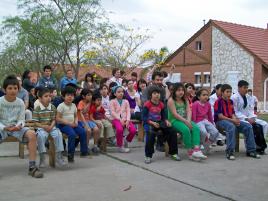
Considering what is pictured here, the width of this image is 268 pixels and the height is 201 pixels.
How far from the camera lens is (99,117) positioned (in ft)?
25.4

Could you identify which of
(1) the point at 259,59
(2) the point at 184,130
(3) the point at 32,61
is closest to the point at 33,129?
(2) the point at 184,130

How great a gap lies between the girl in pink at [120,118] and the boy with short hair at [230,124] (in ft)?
5.64

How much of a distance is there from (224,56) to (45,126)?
27688mm

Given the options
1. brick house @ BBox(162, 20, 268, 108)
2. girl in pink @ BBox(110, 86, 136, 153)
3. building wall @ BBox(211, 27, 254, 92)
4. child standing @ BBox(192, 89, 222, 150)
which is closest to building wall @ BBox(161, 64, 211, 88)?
brick house @ BBox(162, 20, 268, 108)

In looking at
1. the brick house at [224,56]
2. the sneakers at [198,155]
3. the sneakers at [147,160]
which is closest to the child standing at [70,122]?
the sneakers at [147,160]

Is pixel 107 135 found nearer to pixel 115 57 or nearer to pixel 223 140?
pixel 223 140

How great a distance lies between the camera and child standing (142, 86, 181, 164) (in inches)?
261

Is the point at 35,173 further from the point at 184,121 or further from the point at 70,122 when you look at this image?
the point at 184,121

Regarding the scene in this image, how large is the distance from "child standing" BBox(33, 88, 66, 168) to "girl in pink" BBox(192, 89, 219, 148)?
2.66 m

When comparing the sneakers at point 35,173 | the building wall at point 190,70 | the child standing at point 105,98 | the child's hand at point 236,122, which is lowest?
the sneakers at point 35,173

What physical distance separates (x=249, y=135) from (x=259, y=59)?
74.9 ft

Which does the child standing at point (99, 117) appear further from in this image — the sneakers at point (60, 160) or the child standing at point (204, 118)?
the child standing at point (204, 118)

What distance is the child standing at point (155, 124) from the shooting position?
6.63 m

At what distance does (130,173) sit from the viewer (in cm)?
571
